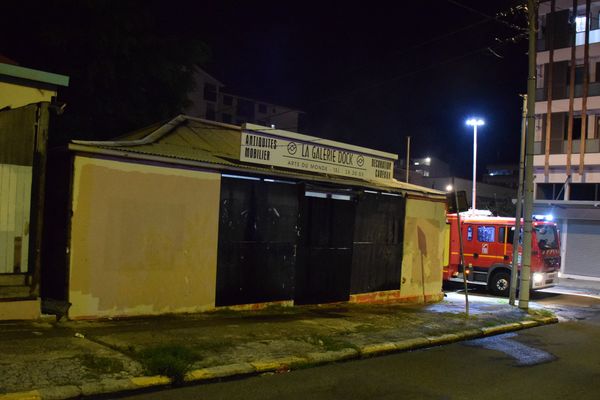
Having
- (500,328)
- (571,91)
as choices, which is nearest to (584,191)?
(571,91)

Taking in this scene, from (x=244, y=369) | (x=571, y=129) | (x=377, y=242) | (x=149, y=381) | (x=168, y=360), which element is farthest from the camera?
(x=571, y=129)

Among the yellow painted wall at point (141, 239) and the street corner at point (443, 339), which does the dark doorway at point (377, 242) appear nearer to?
the street corner at point (443, 339)

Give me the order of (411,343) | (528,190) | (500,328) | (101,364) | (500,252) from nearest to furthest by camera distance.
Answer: (101,364)
(411,343)
(500,328)
(528,190)
(500,252)

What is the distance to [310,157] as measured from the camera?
12.1m

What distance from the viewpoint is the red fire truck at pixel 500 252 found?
59.9 feet

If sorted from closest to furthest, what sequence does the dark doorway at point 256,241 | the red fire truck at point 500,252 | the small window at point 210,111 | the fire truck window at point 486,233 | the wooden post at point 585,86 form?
the dark doorway at point 256,241
the red fire truck at point 500,252
the fire truck window at point 486,233
the wooden post at point 585,86
the small window at point 210,111

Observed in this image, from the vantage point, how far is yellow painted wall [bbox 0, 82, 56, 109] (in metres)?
8.21

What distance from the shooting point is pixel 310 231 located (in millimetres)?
11828

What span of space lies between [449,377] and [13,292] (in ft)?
21.2

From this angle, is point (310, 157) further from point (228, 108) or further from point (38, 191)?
point (228, 108)

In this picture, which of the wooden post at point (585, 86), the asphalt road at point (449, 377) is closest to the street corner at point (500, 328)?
the asphalt road at point (449, 377)

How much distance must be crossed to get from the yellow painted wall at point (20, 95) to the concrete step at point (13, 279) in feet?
8.41

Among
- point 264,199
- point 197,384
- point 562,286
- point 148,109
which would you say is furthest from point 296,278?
point 562,286

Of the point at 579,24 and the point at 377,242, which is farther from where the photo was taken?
the point at 579,24
